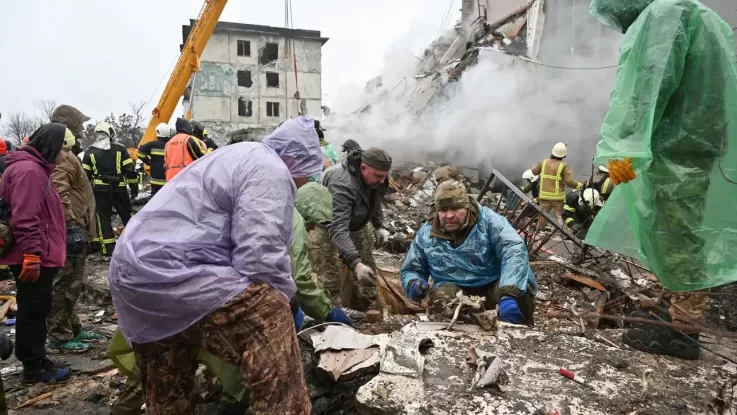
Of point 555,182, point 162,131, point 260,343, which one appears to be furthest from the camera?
point 162,131

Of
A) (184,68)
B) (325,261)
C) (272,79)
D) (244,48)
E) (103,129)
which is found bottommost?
(325,261)

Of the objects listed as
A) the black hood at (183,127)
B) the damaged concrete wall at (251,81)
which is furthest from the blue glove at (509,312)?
the damaged concrete wall at (251,81)

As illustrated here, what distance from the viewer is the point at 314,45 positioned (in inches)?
1124

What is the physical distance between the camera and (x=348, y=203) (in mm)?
3975

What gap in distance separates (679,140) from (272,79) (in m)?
28.2

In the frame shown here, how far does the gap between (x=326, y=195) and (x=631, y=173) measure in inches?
89.0

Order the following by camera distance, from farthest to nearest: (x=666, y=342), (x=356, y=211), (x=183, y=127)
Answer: (x=183, y=127)
(x=356, y=211)
(x=666, y=342)

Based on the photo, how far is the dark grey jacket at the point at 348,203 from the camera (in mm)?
3738

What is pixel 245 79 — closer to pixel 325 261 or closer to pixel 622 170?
pixel 325 261

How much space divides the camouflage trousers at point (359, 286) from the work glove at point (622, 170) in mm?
2390

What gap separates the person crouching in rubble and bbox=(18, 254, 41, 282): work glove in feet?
8.33

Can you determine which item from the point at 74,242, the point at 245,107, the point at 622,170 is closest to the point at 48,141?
the point at 74,242

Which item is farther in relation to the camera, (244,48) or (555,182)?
(244,48)

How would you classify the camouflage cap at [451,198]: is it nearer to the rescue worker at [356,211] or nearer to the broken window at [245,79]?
the rescue worker at [356,211]
